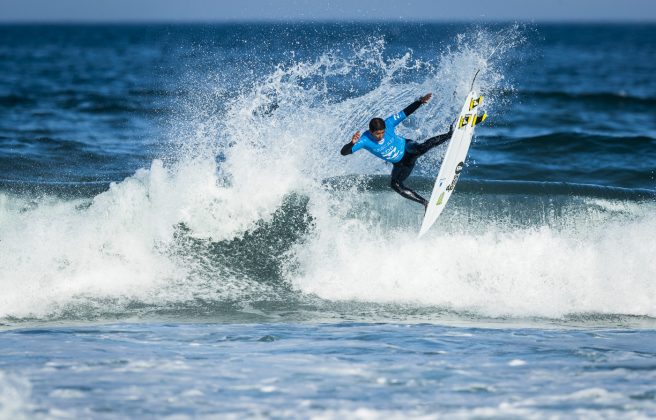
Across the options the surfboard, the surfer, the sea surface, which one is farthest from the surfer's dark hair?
the sea surface

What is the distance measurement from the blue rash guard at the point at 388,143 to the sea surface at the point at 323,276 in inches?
66.5

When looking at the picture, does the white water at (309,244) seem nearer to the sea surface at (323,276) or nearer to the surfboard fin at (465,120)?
the sea surface at (323,276)

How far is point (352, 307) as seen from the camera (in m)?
9.73

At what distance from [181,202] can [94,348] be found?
4250 millimetres

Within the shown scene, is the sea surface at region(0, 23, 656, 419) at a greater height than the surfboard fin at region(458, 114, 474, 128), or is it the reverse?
the surfboard fin at region(458, 114, 474, 128)

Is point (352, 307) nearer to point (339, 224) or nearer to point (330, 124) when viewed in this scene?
point (339, 224)

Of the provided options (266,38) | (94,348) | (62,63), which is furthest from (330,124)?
(62,63)

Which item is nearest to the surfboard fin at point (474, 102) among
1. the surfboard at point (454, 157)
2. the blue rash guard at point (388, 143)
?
the surfboard at point (454, 157)

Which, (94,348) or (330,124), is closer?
(94,348)

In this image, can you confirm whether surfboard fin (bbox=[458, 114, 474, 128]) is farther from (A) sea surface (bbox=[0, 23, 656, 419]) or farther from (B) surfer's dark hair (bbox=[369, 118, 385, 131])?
(A) sea surface (bbox=[0, 23, 656, 419])

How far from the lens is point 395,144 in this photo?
9.84m

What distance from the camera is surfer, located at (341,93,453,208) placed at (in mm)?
9430

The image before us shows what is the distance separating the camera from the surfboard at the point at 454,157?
9.97 meters

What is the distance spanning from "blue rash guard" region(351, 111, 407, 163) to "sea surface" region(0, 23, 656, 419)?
5.54 ft
